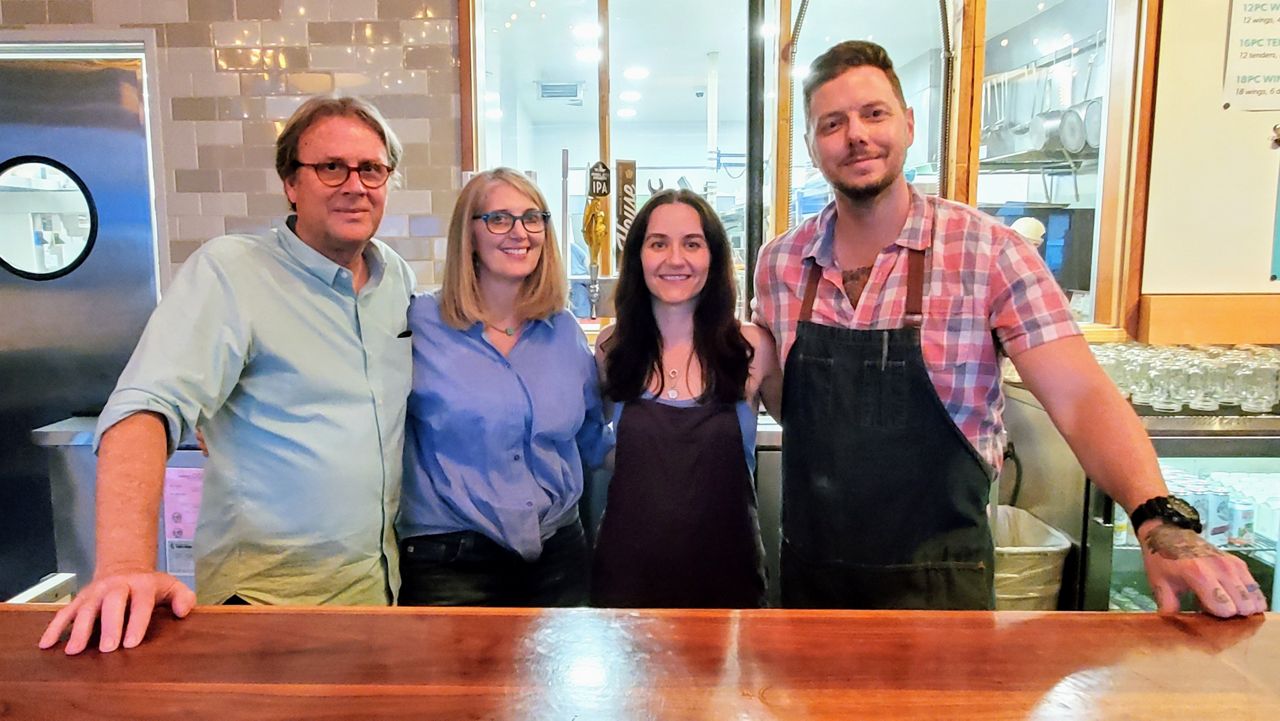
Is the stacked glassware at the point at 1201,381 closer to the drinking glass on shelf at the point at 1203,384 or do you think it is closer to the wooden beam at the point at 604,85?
the drinking glass on shelf at the point at 1203,384

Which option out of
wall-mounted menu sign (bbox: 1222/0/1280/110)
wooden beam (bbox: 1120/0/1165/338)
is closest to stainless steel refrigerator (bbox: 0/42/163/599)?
wooden beam (bbox: 1120/0/1165/338)

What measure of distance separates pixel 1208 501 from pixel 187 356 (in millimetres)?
2815

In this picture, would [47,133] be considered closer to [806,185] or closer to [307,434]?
[307,434]

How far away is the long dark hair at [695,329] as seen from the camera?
172cm

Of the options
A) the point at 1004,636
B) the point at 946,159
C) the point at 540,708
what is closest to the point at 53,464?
the point at 540,708

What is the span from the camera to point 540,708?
785 millimetres

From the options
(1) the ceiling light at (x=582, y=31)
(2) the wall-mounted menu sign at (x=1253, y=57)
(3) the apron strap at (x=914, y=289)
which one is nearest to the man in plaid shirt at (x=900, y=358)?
(3) the apron strap at (x=914, y=289)

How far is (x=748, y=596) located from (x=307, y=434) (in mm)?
912

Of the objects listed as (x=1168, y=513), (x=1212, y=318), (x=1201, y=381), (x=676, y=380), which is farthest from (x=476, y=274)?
(x=1212, y=318)

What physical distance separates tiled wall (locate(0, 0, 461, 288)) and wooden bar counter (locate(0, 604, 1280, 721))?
6.72 feet

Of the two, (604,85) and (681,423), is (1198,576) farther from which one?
(604,85)

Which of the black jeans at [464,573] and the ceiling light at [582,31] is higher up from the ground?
the ceiling light at [582,31]

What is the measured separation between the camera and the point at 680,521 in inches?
64.8

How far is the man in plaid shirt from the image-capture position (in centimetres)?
146
